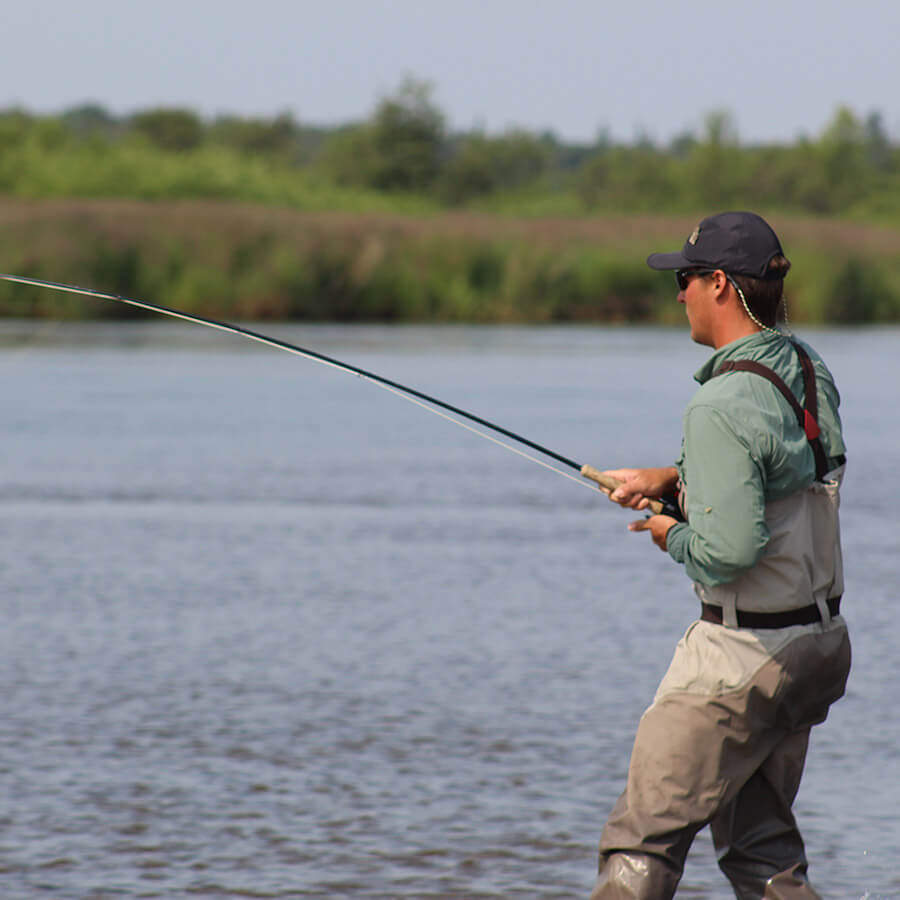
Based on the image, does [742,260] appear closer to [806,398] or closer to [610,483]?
[806,398]

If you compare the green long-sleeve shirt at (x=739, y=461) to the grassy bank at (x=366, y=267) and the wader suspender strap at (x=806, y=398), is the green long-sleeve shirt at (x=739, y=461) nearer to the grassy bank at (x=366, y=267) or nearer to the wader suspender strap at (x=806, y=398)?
the wader suspender strap at (x=806, y=398)

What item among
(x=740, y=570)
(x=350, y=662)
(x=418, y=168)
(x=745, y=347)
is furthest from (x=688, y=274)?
(x=418, y=168)

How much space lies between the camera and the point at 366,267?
1260 inches

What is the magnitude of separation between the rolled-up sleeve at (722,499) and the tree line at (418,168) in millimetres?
41112

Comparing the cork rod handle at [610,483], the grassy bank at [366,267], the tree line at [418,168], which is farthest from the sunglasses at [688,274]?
the tree line at [418,168]

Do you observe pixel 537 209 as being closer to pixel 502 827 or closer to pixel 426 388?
pixel 426 388

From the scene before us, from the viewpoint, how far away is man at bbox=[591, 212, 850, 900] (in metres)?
3.17

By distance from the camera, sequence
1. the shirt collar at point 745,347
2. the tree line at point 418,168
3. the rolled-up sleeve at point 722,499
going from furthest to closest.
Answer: the tree line at point 418,168
the shirt collar at point 745,347
the rolled-up sleeve at point 722,499

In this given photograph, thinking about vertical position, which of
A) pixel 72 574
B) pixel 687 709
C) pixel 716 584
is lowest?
pixel 72 574

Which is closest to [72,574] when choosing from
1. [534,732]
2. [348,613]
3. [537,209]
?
[348,613]

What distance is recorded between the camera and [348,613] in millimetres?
7785

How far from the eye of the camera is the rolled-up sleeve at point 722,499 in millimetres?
3141

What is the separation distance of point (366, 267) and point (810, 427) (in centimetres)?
2900

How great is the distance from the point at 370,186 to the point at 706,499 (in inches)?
3060
